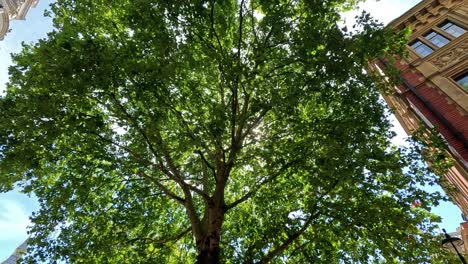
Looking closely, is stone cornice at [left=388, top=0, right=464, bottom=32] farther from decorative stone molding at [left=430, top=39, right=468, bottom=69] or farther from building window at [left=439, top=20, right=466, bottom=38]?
decorative stone molding at [left=430, top=39, right=468, bottom=69]

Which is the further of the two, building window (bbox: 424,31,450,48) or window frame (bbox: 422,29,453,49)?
building window (bbox: 424,31,450,48)

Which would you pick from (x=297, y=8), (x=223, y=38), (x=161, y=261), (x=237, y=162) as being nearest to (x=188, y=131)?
(x=237, y=162)

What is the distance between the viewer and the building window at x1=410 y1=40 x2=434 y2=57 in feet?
42.3

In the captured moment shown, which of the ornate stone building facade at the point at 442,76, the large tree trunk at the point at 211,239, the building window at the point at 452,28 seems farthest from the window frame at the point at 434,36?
the large tree trunk at the point at 211,239

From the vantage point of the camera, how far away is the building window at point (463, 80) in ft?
34.4

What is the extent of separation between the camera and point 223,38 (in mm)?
8492

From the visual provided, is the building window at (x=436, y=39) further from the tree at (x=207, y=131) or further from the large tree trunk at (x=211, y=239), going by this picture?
the large tree trunk at (x=211, y=239)

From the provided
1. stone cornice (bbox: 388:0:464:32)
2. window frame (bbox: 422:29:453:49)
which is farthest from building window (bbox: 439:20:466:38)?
stone cornice (bbox: 388:0:464:32)

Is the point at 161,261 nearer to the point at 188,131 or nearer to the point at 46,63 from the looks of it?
the point at 188,131

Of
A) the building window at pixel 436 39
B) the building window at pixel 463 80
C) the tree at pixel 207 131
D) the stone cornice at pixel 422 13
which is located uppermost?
the stone cornice at pixel 422 13

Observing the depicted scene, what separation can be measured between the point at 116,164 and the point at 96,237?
254 cm

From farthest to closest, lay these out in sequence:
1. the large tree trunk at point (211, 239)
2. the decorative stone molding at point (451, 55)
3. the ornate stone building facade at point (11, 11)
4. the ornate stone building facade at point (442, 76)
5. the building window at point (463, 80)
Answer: the ornate stone building facade at point (11, 11) < the decorative stone molding at point (451, 55) < the building window at point (463, 80) < the ornate stone building facade at point (442, 76) < the large tree trunk at point (211, 239)

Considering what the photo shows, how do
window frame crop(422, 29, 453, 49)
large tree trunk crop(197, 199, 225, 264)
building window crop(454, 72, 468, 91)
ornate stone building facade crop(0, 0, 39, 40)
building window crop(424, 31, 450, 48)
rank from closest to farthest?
large tree trunk crop(197, 199, 225, 264) → building window crop(454, 72, 468, 91) → window frame crop(422, 29, 453, 49) → building window crop(424, 31, 450, 48) → ornate stone building facade crop(0, 0, 39, 40)

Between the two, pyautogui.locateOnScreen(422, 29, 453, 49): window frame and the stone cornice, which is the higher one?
the stone cornice
